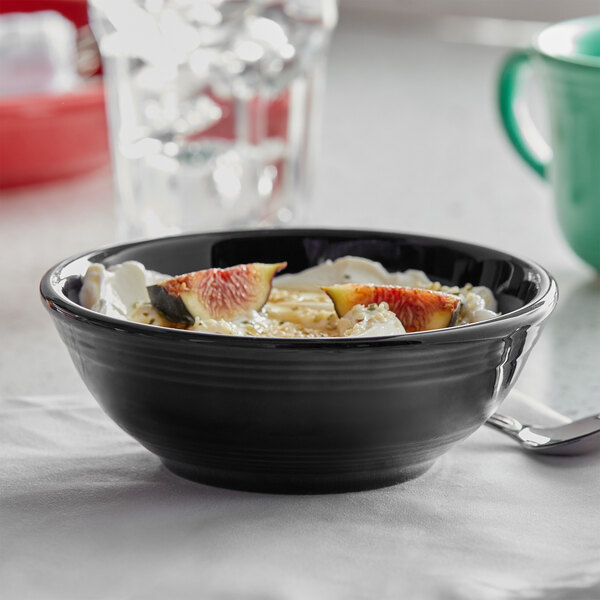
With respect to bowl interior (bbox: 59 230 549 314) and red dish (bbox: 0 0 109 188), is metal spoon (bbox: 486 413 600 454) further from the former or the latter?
red dish (bbox: 0 0 109 188)

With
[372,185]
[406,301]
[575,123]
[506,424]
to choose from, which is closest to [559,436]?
[506,424]

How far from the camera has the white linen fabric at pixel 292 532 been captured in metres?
0.70

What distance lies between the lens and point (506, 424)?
0.96 meters

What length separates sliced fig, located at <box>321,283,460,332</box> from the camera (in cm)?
86

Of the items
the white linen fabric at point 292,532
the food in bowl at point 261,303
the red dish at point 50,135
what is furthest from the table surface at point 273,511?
the red dish at point 50,135

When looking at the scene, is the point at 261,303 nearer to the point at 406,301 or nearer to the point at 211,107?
the point at 406,301

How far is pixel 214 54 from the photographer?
5.16ft

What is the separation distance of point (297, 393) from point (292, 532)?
3.7 inches

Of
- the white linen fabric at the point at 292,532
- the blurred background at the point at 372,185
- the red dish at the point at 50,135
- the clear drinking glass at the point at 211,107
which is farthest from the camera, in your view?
the red dish at the point at 50,135

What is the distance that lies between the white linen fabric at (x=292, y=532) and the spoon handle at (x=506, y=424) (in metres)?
0.02

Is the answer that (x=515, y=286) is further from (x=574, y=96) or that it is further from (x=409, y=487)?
(x=574, y=96)

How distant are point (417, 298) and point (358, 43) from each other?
8.39 ft

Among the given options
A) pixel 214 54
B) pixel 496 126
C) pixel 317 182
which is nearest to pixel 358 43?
pixel 496 126

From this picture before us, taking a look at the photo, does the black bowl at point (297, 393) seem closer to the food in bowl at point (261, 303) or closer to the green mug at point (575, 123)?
the food in bowl at point (261, 303)
